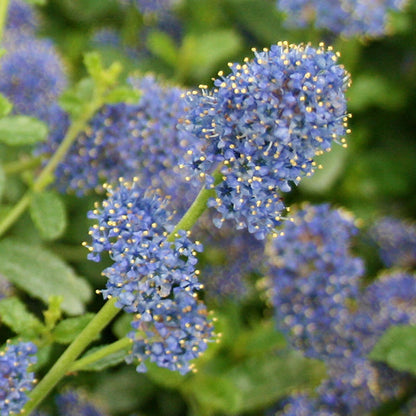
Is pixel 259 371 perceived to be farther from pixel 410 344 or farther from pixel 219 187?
pixel 219 187

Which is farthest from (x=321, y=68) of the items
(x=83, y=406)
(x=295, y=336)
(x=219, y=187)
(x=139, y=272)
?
(x=83, y=406)

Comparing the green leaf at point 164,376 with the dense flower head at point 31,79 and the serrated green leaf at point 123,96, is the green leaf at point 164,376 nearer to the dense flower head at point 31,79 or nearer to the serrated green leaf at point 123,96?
the serrated green leaf at point 123,96

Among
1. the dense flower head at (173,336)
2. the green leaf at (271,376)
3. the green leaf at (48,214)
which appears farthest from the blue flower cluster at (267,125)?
the green leaf at (271,376)

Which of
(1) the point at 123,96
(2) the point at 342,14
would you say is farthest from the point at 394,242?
(1) the point at 123,96

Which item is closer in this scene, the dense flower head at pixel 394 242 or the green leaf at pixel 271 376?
the green leaf at pixel 271 376

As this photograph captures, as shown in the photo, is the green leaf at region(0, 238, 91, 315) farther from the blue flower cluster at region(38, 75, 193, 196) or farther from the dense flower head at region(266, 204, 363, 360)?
the dense flower head at region(266, 204, 363, 360)
